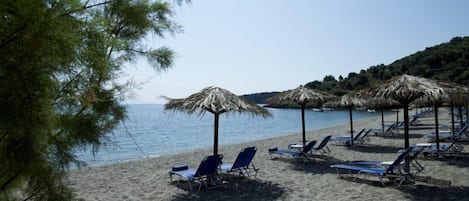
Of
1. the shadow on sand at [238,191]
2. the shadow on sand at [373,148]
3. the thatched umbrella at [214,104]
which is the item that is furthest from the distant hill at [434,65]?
the shadow on sand at [238,191]

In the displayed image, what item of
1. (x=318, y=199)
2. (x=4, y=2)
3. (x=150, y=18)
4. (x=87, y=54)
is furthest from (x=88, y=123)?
(x=318, y=199)

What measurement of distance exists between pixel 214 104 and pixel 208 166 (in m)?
1.41

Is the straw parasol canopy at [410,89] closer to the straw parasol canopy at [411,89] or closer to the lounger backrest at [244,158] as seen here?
the straw parasol canopy at [411,89]

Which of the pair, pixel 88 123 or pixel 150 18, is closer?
pixel 88 123

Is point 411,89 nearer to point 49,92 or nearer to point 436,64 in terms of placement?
point 49,92

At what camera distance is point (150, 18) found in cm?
365

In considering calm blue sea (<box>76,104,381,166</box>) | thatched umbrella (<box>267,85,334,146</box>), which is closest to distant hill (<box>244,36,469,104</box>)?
calm blue sea (<box>76,104,381,166</box>)

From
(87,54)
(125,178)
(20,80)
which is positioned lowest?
(125,178)

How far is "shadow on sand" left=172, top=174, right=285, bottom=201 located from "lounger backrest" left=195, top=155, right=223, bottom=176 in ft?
1.06

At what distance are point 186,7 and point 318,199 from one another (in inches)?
196

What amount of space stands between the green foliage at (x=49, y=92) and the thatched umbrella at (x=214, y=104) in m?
5.14

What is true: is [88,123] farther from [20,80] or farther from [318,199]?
[318,199]

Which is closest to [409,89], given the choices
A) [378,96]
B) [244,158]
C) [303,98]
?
[378,96]

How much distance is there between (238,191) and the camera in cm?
680
